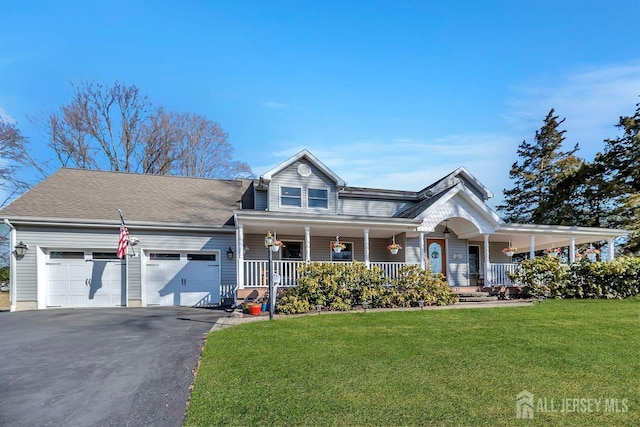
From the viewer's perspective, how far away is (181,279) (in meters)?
13.1

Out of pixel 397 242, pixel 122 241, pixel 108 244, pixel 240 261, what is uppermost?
A: pixel 122 241

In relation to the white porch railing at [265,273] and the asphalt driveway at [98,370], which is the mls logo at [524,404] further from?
the white porch railing at [265,273]

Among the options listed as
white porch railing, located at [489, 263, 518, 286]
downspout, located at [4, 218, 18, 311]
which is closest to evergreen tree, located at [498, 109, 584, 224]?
white porch railing, located at [489, 263, 518, 286]

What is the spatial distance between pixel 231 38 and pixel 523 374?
12731 mm

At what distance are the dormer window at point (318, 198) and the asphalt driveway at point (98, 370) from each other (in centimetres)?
738

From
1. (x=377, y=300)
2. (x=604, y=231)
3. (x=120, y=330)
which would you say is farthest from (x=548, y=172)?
(x=120, y=330)

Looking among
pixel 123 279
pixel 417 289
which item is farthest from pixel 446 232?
pixel 123 279

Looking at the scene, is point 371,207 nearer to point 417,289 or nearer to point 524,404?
point 417,289

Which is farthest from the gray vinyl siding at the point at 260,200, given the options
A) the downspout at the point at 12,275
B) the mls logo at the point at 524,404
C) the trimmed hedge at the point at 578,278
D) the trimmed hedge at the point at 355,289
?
the mls logo at the point at 524,404

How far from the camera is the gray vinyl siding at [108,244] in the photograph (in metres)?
11.8

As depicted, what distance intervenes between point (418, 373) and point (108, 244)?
1237 cm

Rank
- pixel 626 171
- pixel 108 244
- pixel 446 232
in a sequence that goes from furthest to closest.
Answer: pixel 626 171, pixel 446 232, pixel 108 244

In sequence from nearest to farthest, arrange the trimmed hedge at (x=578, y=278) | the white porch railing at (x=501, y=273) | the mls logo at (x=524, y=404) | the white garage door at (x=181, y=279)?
the mls logo at (x=524, y=404) < the trimmed hedge at (x=578, y=278) < the white garage door at (x=181, y=279) < the white porch railing at (x=501, y=273)

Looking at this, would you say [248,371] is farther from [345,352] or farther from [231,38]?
[231,38]
